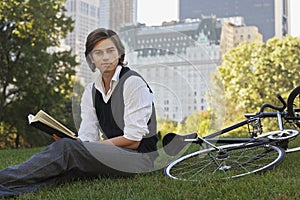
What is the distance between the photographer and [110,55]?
3.12m

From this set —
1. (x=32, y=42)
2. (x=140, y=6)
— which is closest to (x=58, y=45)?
(x=32, y=42)

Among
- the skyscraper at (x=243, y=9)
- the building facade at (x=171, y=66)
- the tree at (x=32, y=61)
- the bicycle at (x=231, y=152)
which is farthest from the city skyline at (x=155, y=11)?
the skyscraper at (x=243, y=9)

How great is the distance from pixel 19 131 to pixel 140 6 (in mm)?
14329

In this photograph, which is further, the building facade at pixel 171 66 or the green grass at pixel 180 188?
the building facade at pixel 171 66

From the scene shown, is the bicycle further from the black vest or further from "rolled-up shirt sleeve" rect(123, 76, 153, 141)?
"rolled-up shirt sleeve" rect(123, 76, 153, 141)

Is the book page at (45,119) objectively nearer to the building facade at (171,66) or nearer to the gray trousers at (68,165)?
the gray trousers at (68,165)

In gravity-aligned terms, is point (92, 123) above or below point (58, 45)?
below

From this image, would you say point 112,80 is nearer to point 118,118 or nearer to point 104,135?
point 118,118

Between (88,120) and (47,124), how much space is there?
0.49 meters

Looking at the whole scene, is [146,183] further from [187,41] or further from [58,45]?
[58,45]

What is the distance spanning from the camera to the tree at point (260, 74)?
1831 centimetres

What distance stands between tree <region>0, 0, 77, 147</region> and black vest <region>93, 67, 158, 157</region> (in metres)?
13.0

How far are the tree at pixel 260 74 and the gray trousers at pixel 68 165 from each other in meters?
15.0

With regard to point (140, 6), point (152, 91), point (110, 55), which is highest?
point (140, 6)
